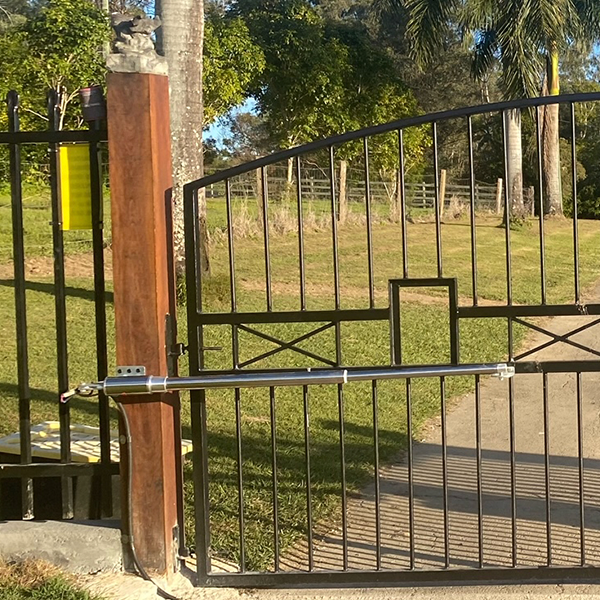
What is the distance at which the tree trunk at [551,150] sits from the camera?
31281 millimetres

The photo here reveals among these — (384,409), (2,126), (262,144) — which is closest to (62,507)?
(384,409)

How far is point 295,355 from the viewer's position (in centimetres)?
1030

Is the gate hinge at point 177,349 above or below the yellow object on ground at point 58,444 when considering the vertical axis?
above

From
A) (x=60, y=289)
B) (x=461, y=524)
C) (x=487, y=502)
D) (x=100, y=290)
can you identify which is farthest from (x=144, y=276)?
(x=487, y=502)

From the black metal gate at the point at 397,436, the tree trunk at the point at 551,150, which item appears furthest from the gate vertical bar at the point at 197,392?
the tree trunk at the point at 551,150

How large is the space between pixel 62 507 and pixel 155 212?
1.43 m

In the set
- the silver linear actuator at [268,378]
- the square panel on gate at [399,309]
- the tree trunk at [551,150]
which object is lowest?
the silver linear actuator at [268,378]

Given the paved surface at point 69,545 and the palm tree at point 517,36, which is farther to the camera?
the palm tree at point 517,36

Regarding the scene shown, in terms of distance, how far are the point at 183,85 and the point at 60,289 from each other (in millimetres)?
8659

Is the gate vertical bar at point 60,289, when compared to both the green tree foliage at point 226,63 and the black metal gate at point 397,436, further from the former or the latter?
the green tree foliage at point 226,63

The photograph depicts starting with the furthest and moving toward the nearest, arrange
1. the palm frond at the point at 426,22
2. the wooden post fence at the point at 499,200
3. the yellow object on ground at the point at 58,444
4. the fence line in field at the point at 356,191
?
the wooden post fence at the point at 499,200
the palm frond at the point at 426,22
the fence line in field at the point at 356,191
the yellow object on ground at the point at 58,444

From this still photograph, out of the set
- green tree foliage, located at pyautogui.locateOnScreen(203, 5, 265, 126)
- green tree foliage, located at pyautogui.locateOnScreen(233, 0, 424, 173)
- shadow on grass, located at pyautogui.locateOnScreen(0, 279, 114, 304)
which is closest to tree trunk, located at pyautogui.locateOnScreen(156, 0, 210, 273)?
shadow on grass, located at pyautogui.locateOnScreen(0, 279, 114, 304)

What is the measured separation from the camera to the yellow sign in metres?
4.21

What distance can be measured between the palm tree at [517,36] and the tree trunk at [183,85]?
1195cm
